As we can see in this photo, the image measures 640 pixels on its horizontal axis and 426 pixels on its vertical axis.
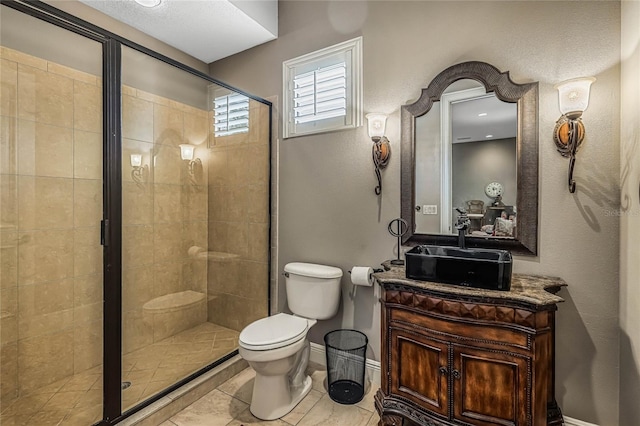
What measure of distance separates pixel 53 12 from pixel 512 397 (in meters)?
2.74

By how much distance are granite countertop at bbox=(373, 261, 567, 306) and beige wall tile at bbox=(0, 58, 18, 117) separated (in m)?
2.12

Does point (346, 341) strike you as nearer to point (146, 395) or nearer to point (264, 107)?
point (146, 395)

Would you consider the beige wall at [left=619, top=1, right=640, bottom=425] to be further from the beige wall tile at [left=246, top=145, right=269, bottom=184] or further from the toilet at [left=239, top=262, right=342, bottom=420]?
the beige wall tile at [left=246, top=145, right=269, bottom=184]

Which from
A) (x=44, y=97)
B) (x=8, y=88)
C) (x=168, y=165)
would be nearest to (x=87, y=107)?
(x=44, y=97)

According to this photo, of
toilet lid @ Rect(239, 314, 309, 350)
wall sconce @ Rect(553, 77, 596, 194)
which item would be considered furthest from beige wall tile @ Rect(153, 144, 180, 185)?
wall sconce @ Rect(553, 77, 596, 194)

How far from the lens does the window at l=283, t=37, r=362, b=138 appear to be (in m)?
2.19

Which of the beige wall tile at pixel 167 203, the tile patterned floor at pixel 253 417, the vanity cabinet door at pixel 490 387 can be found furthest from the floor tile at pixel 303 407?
the beige wall tile at pixel 167 203

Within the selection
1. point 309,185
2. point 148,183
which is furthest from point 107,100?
point 309,185

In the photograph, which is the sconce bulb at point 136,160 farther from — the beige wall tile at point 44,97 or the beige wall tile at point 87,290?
the beige wall tile at point 87,290

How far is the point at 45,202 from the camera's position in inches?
69.6

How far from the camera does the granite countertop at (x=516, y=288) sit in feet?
4.16

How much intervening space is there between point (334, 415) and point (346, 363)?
385 mm

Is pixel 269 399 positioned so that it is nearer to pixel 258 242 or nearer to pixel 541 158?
pixel 258 242

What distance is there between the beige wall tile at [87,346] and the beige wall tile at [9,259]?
454 millimetres
